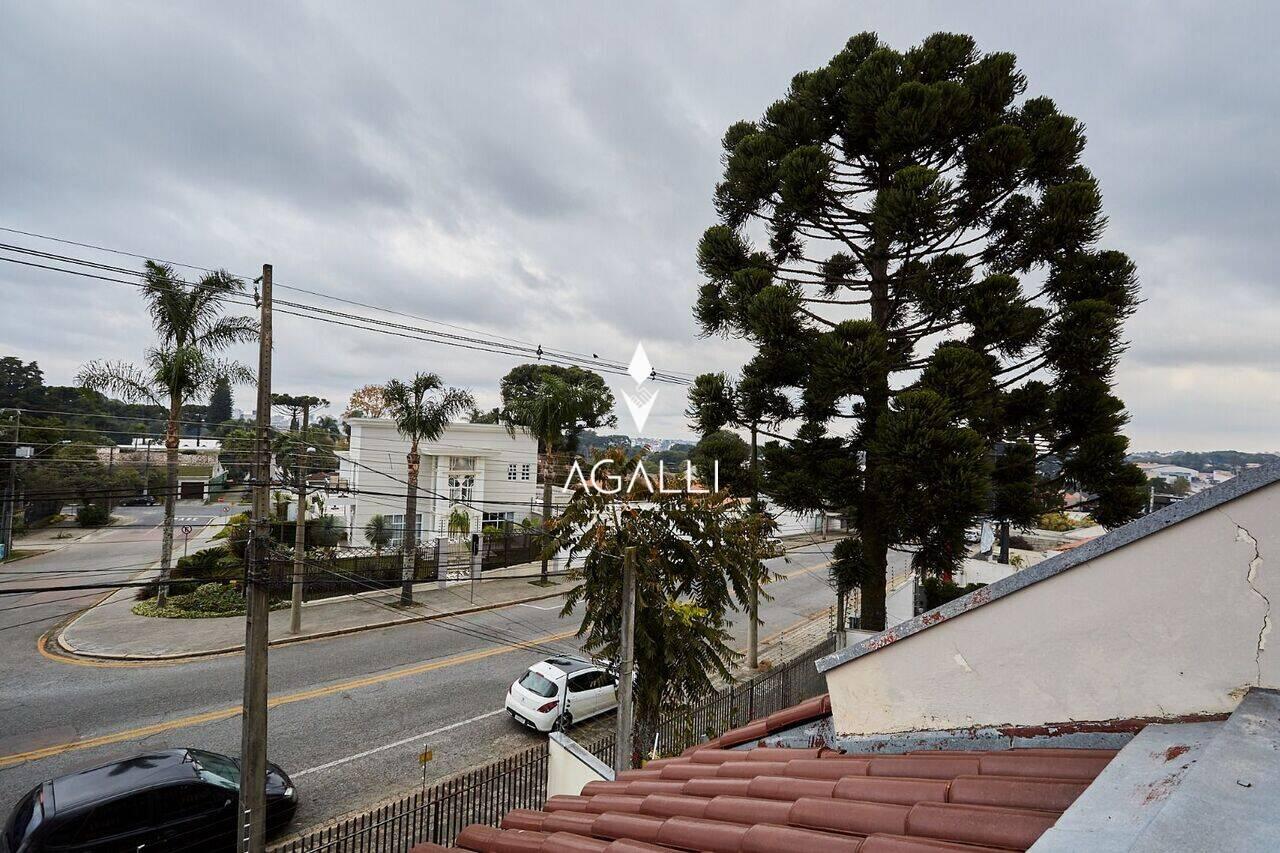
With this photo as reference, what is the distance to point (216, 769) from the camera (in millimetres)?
8203

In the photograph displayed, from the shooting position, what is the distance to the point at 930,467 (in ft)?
30.0

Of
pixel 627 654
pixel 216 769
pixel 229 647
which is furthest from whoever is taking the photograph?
pixel 229 647

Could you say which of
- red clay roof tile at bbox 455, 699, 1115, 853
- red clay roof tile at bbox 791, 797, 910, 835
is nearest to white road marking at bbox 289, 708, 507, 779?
red clay roof tile at bbox 455, 699, 1115, 853

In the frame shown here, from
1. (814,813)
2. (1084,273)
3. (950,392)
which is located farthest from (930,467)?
(814,813)

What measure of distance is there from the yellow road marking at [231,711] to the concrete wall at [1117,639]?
13785 mm

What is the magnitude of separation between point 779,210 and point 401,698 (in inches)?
533

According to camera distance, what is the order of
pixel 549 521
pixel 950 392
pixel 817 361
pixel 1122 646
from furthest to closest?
pixel 817 361
pixel 950 392
pixel 549 521
pixel 1122 646

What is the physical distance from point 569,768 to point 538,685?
372cm

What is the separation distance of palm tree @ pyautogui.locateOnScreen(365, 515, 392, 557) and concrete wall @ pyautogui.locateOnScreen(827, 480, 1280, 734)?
89.5 ft

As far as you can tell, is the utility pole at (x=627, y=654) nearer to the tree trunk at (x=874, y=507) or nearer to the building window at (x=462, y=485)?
the tree trunk at (x=874, y=507)

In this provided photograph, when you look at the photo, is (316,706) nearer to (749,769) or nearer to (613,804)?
(613,804)

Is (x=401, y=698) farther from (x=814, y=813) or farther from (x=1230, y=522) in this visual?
(x=1230, y=522)

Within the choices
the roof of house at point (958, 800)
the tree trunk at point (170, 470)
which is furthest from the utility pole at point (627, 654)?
the tree trunk at point (170, 470)

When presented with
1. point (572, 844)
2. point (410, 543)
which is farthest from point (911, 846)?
point (410, 543)
